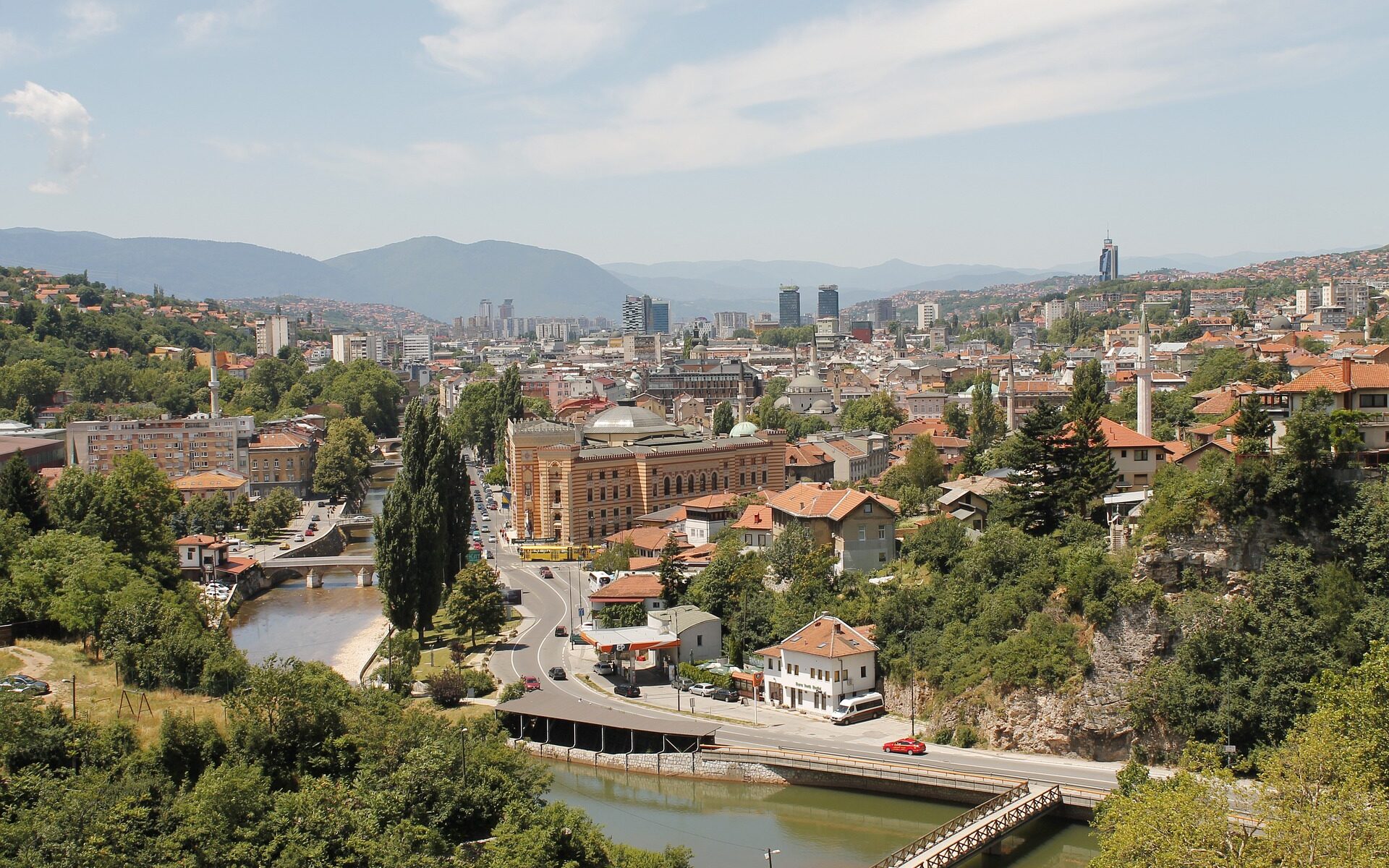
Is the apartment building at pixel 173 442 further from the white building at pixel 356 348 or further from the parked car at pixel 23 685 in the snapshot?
the white building at pixel 356 348

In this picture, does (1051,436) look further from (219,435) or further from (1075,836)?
(219,435)

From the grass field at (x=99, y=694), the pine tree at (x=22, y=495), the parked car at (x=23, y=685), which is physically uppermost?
the pine tree at (x=22, y=495)

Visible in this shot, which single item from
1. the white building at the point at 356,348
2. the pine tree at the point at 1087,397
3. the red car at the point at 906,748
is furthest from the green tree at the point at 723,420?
the white building at the point at 356,348

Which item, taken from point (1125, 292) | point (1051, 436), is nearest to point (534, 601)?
point (1051, 436)

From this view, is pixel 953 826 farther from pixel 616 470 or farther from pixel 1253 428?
pixel 616 470

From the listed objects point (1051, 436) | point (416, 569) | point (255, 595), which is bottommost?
point (255, 595)

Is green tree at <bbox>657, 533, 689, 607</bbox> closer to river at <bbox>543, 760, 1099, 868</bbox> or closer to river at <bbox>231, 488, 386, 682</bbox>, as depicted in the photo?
river at <bbox>231, 488, 386, 682</bbox>

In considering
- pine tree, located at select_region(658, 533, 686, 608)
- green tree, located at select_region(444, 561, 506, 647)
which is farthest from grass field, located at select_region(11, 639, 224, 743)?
pine tree, located at select_region(658, 533, 686, 608)
